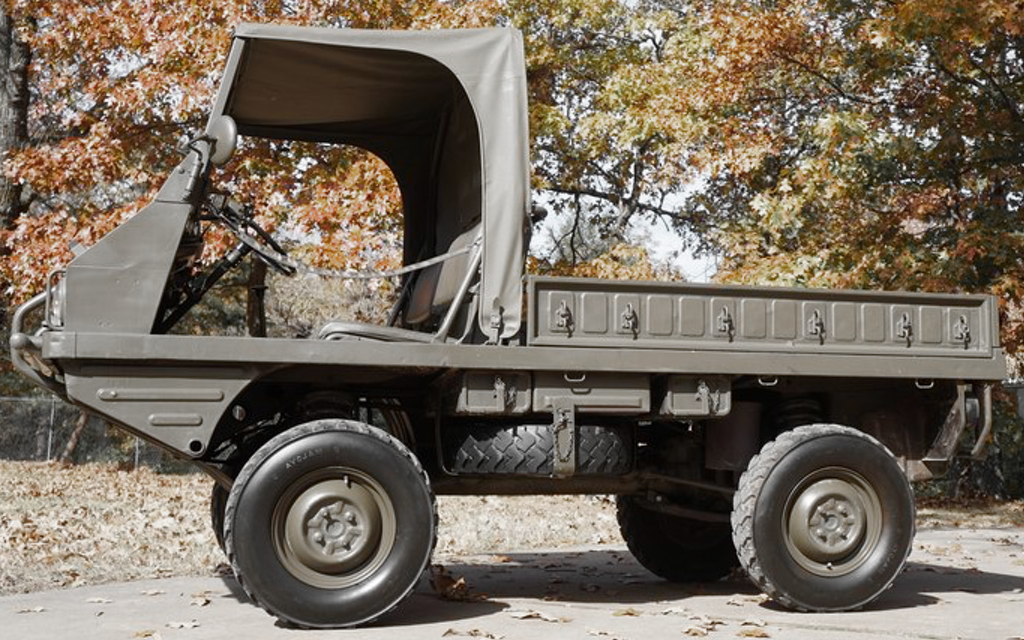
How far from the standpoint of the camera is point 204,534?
468 inches

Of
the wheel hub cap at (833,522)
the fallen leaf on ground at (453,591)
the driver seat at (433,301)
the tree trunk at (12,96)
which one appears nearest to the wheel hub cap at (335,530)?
the driver seat at (433,301)

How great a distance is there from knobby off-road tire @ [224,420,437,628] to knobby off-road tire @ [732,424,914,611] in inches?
69.8

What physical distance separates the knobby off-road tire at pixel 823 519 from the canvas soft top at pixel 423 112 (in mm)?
1630

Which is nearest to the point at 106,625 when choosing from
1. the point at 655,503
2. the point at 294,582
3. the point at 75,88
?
the point at 294,582

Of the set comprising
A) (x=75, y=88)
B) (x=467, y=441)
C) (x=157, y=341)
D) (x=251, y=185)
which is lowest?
(x=467, y=441)

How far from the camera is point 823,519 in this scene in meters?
7.50

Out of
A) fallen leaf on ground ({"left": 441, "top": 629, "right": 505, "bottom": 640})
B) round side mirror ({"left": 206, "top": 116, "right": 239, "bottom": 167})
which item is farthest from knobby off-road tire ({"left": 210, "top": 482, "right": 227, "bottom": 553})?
fallen leaf on ground ({"left": 441, "top": 629, "right": 505, "bottom": 640})

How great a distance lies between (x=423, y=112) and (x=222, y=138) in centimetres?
198

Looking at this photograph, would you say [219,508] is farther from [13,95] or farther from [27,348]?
[13,95]

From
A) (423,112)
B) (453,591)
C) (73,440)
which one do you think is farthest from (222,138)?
(73,440)

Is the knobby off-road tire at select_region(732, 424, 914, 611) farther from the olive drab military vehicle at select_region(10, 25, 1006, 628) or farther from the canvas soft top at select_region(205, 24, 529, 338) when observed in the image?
the canvas soft top at select_region(205, 24, 529, 338)

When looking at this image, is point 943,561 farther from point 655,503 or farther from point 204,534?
point 204,534

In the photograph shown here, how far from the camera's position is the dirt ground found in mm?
9312

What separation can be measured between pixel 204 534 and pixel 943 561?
6.10m
